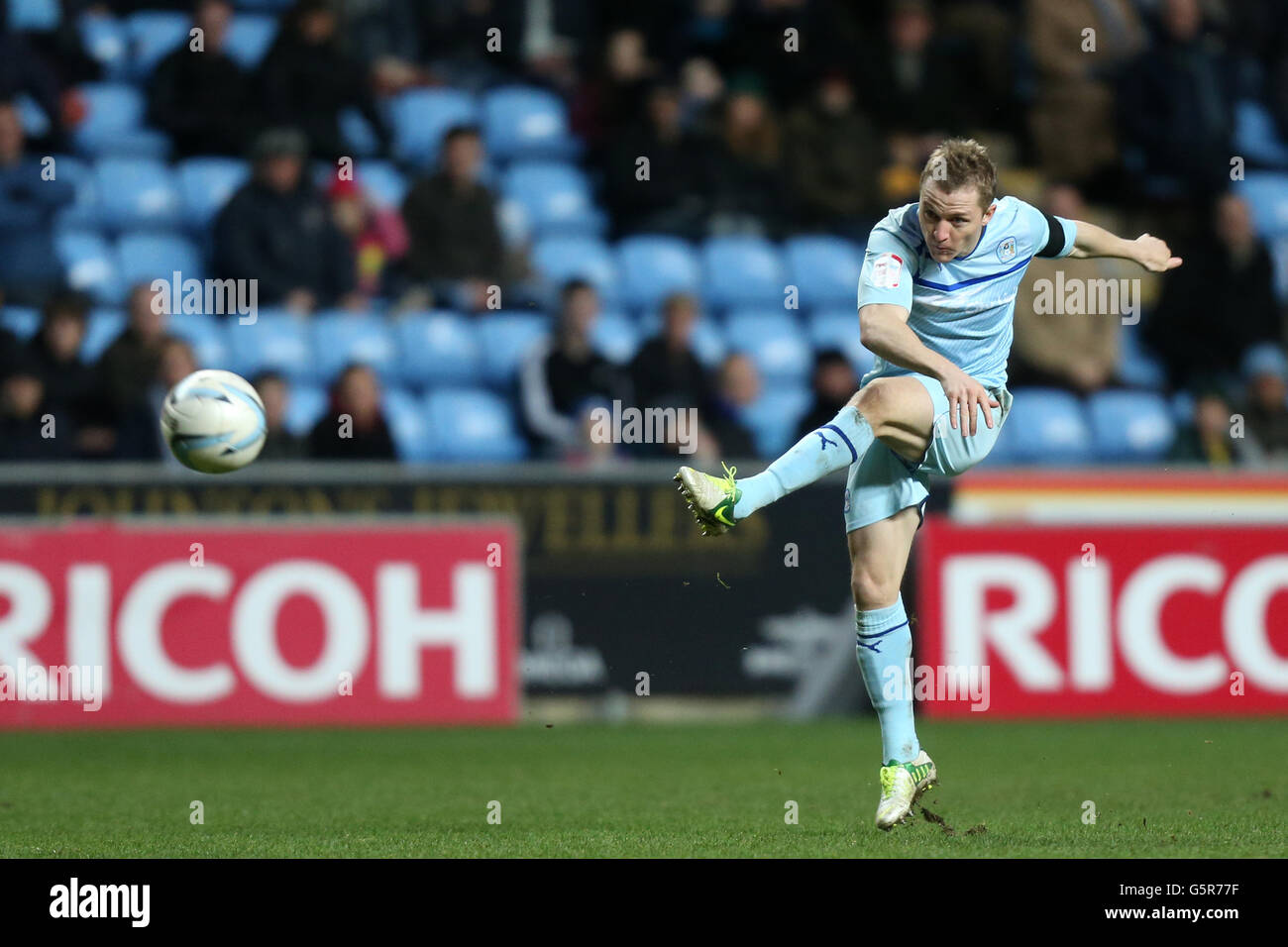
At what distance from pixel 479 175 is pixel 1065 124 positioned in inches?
172

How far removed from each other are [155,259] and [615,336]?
3.10 meters

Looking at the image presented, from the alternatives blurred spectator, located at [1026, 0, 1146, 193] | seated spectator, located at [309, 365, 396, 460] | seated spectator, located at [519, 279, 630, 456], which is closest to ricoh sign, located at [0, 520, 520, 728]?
seated spectator, located at [309, 365, 396, 460]

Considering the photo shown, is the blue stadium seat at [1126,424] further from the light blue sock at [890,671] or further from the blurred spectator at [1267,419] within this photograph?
the light blue sock at [890,671]

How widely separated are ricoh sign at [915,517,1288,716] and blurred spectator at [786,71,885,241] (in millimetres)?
3915

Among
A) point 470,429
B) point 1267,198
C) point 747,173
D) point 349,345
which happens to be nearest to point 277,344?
point 349,345

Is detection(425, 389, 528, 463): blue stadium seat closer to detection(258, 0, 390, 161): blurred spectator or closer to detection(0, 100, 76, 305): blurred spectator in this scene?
detection(258, 0, 390, 161): blurred spectator

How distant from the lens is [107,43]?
15148 millimetres

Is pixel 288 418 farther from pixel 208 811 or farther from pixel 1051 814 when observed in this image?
pixel 1051 814

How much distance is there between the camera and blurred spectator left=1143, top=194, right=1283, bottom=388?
547 inches

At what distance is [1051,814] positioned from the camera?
23.1 ft

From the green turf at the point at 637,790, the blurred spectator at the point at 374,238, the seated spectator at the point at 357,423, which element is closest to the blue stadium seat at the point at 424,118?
the blurred spectator at the point at 374,238

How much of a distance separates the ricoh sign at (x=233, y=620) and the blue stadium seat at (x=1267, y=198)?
7.23 meters

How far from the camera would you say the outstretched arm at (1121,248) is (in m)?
6.91
